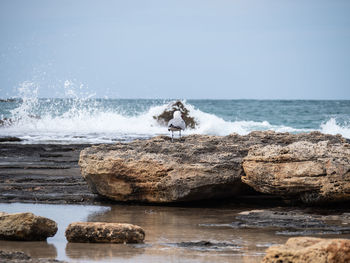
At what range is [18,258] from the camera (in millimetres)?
4848

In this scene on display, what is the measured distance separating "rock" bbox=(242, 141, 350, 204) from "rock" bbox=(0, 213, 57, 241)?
10.6 ft

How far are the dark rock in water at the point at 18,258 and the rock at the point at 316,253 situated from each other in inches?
75.1

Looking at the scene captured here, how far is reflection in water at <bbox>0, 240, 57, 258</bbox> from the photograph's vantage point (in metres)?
5.31

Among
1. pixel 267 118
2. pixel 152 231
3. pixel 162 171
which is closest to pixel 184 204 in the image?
pixel 162 171

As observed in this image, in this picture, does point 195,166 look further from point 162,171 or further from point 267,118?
point 267,118

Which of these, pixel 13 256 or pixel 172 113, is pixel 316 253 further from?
pixel 172 113

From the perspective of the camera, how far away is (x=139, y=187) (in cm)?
Result: 845

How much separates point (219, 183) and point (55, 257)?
139 inches

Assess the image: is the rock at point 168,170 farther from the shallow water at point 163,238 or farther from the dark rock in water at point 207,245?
the dark rock in water at point 207,245

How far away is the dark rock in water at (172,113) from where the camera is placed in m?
31.1

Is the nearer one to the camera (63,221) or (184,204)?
(63,221)

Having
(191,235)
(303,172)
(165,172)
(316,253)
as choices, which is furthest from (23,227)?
(303,172)

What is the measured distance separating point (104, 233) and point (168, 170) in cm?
262

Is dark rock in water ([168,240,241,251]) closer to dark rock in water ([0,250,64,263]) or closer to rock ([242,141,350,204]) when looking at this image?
dark rock in water ([0,250,64,263])
